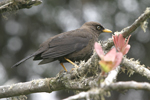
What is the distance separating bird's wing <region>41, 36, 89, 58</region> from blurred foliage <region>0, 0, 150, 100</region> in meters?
3.03

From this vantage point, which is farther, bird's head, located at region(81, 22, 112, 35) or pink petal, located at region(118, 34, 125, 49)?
bird's head, located at region(81, 22, 112, 35)

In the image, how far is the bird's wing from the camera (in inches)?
173

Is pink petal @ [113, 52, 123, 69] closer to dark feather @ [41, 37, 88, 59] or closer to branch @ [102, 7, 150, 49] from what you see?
branch @ [102, 7, 150, 49]

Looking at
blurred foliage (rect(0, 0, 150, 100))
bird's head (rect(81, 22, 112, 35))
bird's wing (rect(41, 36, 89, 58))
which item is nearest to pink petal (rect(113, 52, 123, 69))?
bird's wing (rect(41, 36, 89, 58))

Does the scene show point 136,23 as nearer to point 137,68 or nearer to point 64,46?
point 137,68

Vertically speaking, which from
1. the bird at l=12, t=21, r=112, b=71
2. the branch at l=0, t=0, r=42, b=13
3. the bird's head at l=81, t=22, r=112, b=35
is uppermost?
the bird's head at l=81, t=22, r=112, b=35

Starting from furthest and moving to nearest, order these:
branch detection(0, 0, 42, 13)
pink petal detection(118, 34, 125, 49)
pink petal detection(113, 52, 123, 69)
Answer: branch detection(0, 0, 42, 13) → pink petal detection(118, 34, 125, 49) → pink petal detection(113, 52, 123, 69)

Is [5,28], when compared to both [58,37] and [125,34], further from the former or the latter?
[125,34]

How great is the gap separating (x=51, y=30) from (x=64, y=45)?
3.96 meters

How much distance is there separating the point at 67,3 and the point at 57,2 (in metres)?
0.56

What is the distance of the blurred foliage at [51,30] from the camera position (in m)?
8.01

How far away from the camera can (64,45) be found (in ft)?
15.3

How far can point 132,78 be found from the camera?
7.97 meters

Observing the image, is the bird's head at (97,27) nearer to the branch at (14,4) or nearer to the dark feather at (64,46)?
the dark feather at (64,46)
